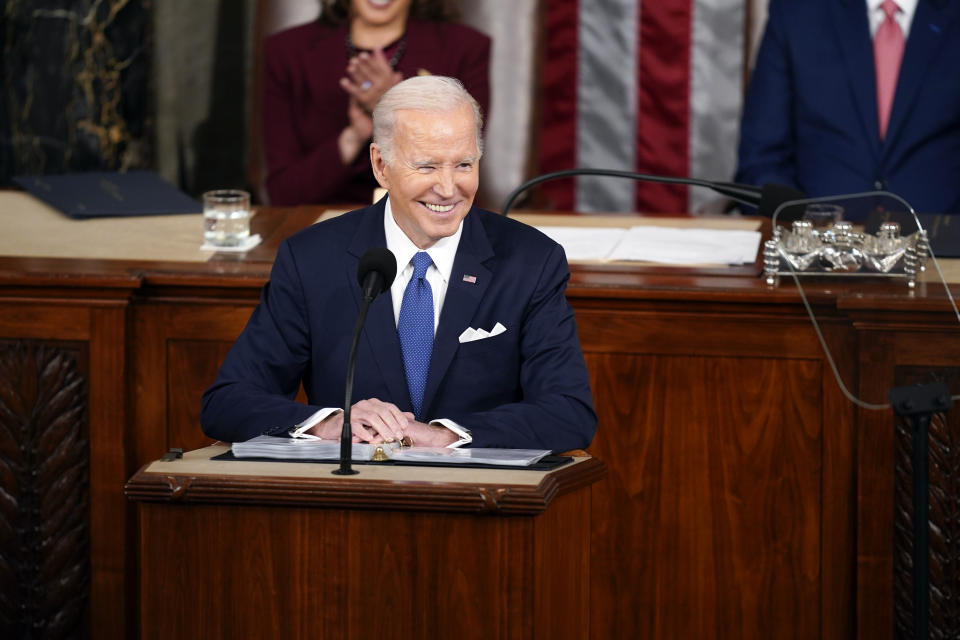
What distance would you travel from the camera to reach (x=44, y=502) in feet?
8.75

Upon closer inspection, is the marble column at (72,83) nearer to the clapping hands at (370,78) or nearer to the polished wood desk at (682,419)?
the clapping hands at (370,78)

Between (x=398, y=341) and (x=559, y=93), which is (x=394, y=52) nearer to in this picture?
(x=559, y=93)

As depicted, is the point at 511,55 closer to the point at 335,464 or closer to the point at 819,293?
the point at 819,293

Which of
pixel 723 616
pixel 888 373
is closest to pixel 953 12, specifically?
pixel 888 373

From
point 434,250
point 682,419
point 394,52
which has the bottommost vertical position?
point 682,419

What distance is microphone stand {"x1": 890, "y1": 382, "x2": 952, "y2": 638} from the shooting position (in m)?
1.74

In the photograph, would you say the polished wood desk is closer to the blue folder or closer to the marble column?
the blue folder

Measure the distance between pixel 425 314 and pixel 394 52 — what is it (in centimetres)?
235

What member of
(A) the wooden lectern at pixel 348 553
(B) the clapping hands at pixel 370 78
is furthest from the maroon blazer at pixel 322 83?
(A) the wooden lectern at pixel 348 553

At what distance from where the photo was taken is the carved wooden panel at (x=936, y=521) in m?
2.46

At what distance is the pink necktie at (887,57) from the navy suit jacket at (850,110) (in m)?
0.04

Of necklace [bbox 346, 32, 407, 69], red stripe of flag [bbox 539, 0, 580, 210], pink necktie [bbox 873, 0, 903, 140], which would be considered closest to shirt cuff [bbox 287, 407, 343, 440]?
pink necktie [bbox 873, 0, 903, 140]

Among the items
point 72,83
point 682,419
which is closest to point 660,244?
point 682,419

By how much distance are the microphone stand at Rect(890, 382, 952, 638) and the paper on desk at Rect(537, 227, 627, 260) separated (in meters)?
1.19
